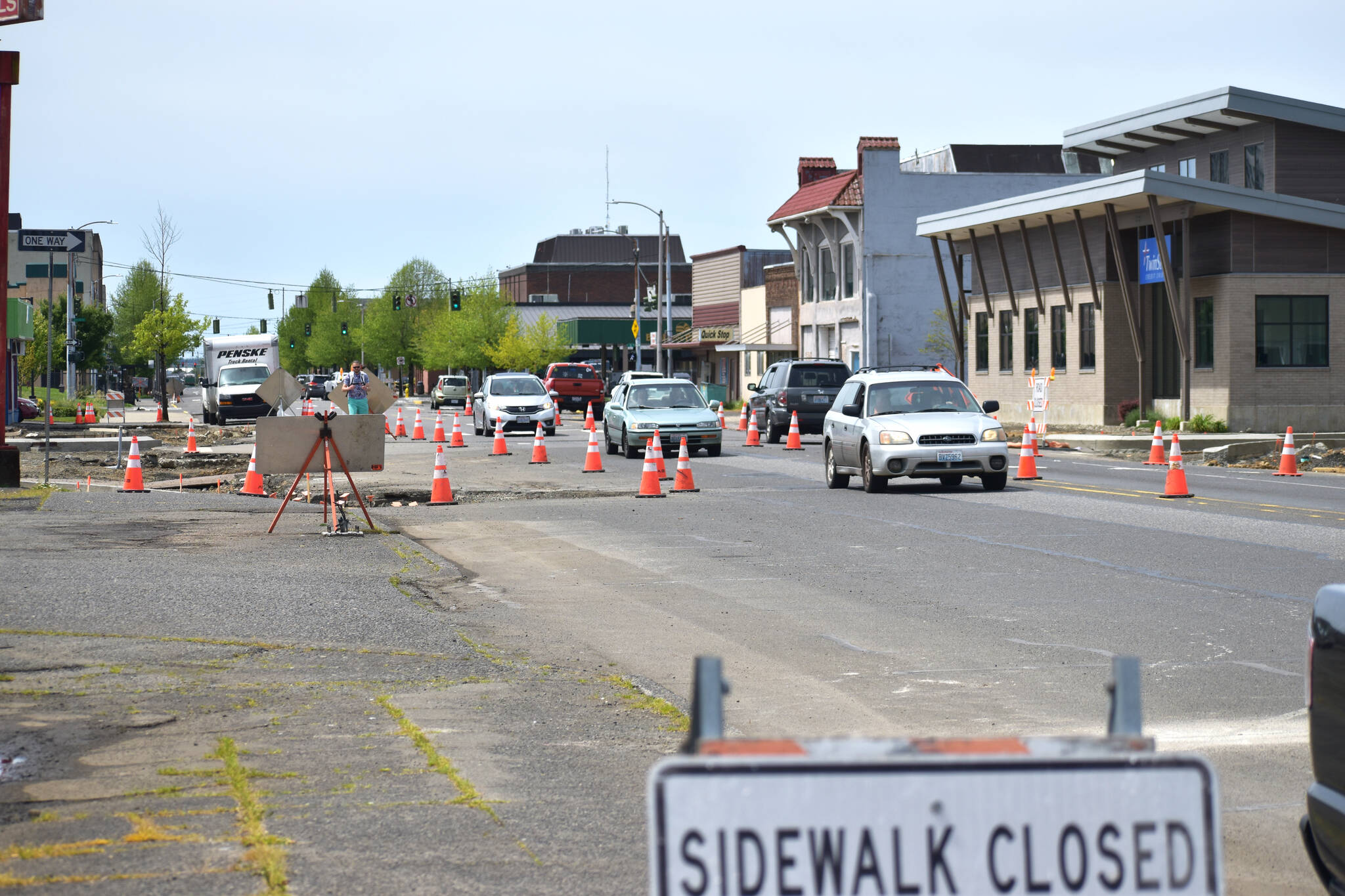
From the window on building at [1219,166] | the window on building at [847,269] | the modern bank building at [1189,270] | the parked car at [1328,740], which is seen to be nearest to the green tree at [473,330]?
the window on building at [847,269]

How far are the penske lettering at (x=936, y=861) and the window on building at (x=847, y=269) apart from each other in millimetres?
60465

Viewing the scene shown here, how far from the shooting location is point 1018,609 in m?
11.1

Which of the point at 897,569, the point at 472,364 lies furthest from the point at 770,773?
the point at 472,364

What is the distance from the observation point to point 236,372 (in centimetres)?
5366

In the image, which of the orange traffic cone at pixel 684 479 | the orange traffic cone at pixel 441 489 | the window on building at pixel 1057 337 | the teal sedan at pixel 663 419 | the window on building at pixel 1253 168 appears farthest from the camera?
the window on building at pixel 1057 337

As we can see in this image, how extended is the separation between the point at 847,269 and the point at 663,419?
33.0m

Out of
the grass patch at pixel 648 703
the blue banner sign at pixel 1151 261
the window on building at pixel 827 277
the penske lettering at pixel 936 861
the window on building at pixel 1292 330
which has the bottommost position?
the grass patch at pixel 648 703

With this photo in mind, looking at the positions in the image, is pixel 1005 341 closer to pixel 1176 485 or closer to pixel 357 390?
pixel 357 390

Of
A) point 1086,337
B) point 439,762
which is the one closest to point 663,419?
point 1086,337

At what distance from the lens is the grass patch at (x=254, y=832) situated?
4.82 m

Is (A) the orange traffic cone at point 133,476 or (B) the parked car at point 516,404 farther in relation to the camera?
(B) the parked car at point 516,404

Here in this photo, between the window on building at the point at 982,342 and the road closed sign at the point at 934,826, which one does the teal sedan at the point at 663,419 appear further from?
the road closed sign at the point at 934,826

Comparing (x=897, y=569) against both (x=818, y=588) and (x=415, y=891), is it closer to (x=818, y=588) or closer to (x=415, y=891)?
(x=818, y=588)

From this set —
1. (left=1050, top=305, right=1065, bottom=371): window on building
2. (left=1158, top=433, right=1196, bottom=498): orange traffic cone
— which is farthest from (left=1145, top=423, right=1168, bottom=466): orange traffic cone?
(left=1050, top=305, right=1065, bottom=371): window on building
